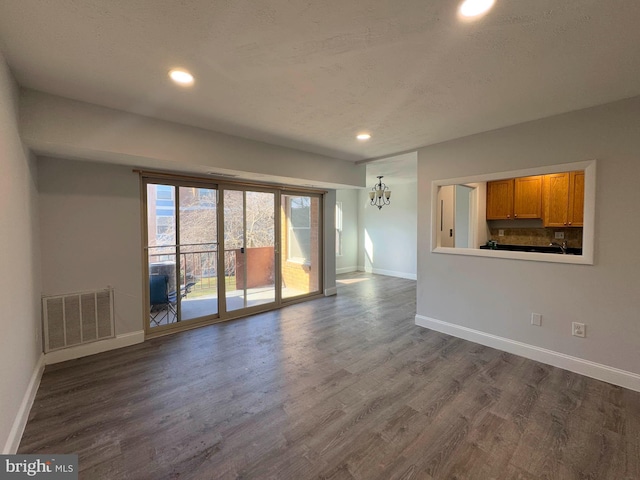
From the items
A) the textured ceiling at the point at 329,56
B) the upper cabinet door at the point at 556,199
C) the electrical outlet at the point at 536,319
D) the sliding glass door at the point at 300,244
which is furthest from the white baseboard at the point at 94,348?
the upper cabinet door at the point at 556,199

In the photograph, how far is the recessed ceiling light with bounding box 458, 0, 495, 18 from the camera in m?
1.40

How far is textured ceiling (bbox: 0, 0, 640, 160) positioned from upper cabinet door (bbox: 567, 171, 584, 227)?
7.66ft

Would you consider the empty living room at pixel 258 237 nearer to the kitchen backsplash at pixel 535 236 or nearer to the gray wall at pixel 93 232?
the gray wall at pixel 93 232

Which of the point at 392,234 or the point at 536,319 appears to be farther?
the point at 392,234

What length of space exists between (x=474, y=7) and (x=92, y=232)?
13.0ft

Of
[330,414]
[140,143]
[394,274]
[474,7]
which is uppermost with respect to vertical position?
[474,7]

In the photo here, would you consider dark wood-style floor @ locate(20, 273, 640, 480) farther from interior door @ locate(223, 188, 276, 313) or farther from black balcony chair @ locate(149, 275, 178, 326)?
interior door @ locate(223, 188, 276, 313)

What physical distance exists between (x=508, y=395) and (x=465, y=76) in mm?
2633

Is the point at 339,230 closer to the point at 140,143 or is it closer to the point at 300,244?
the point at 300,244

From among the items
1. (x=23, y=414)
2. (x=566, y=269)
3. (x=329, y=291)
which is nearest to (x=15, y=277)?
(x=23, y=414)

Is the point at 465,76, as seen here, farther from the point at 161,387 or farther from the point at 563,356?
the point at 161,387

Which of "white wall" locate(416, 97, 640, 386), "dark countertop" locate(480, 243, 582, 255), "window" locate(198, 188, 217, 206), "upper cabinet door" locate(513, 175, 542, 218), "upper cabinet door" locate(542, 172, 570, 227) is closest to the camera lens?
"white wall" locate(416, 97, 640, 386)

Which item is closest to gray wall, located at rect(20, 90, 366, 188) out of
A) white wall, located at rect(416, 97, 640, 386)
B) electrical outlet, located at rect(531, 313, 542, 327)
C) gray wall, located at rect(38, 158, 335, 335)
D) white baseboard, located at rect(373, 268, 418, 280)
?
gray wall, located at rect(38, 158, 335, 335)

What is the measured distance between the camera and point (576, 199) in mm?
4395
